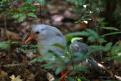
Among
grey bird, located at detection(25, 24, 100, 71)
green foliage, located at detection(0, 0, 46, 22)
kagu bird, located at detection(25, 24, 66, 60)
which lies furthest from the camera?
green foliage, located at detection(0, 0, 46, 22)

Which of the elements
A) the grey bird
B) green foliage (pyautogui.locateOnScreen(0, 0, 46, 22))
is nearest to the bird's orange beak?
the grey bird

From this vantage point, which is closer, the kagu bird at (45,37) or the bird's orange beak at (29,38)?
the kagu bird at (45,37)

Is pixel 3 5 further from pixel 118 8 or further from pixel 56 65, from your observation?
pixel 118 8

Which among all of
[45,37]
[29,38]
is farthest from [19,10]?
[45,37]

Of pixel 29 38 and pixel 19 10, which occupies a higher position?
pixel 19 10

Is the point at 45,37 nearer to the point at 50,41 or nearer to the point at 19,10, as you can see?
the point at 50,41

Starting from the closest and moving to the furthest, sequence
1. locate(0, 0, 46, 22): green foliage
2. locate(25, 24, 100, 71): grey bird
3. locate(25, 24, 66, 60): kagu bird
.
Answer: locate(25, 24, 100, 71): grey bird < locate(25, 24, 66, 60): kagu bird < locate(0, 0, 46, 22): green foliage

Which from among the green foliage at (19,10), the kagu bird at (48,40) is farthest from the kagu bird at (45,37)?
the green foliage at (19,10)

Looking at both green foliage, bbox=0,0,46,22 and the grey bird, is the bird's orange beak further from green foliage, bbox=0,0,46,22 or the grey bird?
green foliage, bbox=0,0,46,22

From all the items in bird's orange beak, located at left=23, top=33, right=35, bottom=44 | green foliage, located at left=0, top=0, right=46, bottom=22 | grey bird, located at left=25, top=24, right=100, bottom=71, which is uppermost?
green foliage, located at left=0, top=0, right=46, bottom=22

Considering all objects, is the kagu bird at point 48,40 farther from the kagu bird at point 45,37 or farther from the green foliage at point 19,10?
the green foliage at point 19,10

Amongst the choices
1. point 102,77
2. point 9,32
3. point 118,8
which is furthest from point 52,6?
point 102,77

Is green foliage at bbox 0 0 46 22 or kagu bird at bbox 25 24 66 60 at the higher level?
green foliage at bbox 0 0 46 22

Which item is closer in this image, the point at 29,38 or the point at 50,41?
the point at 50,41
